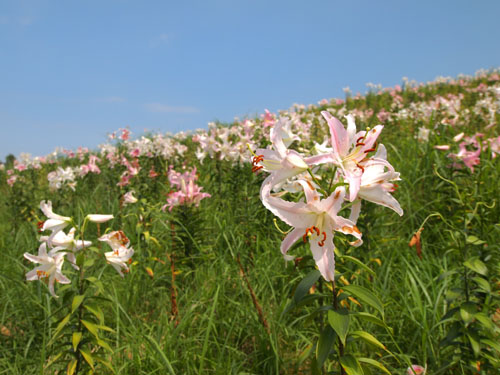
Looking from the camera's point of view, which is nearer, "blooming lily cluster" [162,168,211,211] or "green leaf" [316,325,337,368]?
"green leaf" [316,325,337,368]

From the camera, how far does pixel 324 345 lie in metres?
1.14

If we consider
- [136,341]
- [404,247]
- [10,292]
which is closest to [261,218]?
[404,247]

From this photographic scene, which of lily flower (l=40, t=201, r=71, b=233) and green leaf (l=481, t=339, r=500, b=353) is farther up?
lily flower (l=40, t=201, r=71, b=233)

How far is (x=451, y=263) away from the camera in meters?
2.98

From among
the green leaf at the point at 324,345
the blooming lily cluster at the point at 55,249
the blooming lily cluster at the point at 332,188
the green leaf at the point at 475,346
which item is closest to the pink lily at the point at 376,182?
the blooming lily cluster at the point at 332,188

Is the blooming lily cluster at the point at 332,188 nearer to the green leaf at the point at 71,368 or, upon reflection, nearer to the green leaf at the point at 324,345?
the green leaf at the point at 324,345

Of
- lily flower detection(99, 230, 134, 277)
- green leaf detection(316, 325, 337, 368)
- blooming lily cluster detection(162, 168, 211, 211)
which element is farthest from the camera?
blooming lily cluster detection(162, 168, 211, 211)

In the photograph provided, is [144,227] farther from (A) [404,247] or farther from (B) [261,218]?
(A) [404,247]

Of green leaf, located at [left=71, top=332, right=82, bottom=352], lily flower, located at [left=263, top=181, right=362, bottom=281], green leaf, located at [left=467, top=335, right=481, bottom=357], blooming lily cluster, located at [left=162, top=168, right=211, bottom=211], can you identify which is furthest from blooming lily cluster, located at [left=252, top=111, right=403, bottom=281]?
blooming lily cluster, located at [left=162, top=168, right=211, bottom=211]

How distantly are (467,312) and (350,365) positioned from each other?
2.70 ft

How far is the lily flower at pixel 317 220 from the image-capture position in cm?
100

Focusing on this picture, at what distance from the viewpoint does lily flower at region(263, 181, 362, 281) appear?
1.00m

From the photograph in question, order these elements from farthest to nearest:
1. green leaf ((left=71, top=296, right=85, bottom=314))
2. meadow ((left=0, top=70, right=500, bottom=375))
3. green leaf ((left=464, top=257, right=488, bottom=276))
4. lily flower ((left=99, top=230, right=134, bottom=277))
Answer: lily flower ((left=99, top=230, right=134, bottom=277))
green leaf ((left=464, top=257, right=488, bottom=276))
green leaf ((left=71, top=296, right=85, bottom=314))
meadow ((left=0, top=70, right=500, bottom=375))

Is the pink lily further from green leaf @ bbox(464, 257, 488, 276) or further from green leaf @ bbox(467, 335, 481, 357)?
green leaf @ bbox(467, 335, 481, 357)
